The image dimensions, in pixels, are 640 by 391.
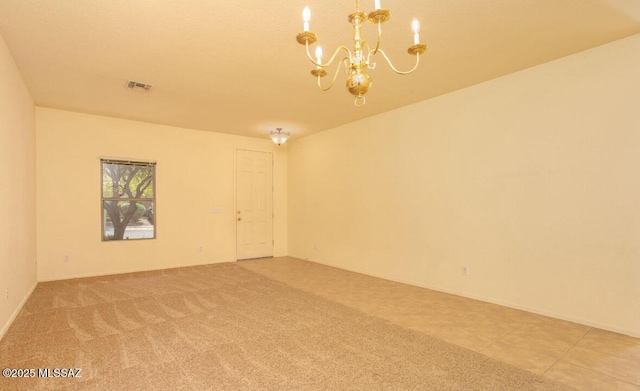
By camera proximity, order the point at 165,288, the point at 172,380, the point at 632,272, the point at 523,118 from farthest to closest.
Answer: the point at 165,288
the point at 523,118
the point at 632,272
the point at 172,380

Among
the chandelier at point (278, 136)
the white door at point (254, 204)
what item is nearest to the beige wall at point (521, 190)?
the chandelier at point (278, 136)

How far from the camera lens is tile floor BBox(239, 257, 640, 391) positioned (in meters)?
2.37

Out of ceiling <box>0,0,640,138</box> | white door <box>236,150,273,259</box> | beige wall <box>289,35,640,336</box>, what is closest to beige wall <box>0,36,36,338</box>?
ceiling <box>0,0,640,138</box>

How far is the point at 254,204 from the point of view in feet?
24.3

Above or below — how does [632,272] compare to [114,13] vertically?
below

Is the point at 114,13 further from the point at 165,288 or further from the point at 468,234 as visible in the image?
the point at 468,234

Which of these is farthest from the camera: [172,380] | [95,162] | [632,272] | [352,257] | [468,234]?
[352,257]

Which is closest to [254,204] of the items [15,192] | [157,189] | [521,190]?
[157,189]

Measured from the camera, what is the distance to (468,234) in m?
4.26

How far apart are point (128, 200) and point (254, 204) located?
8.30 feet

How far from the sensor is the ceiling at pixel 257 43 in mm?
2541

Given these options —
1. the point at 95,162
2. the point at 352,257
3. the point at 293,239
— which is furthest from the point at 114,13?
the point at 293,239

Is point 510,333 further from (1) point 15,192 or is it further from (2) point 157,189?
(2) point 157,189

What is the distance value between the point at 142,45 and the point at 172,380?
297cm
